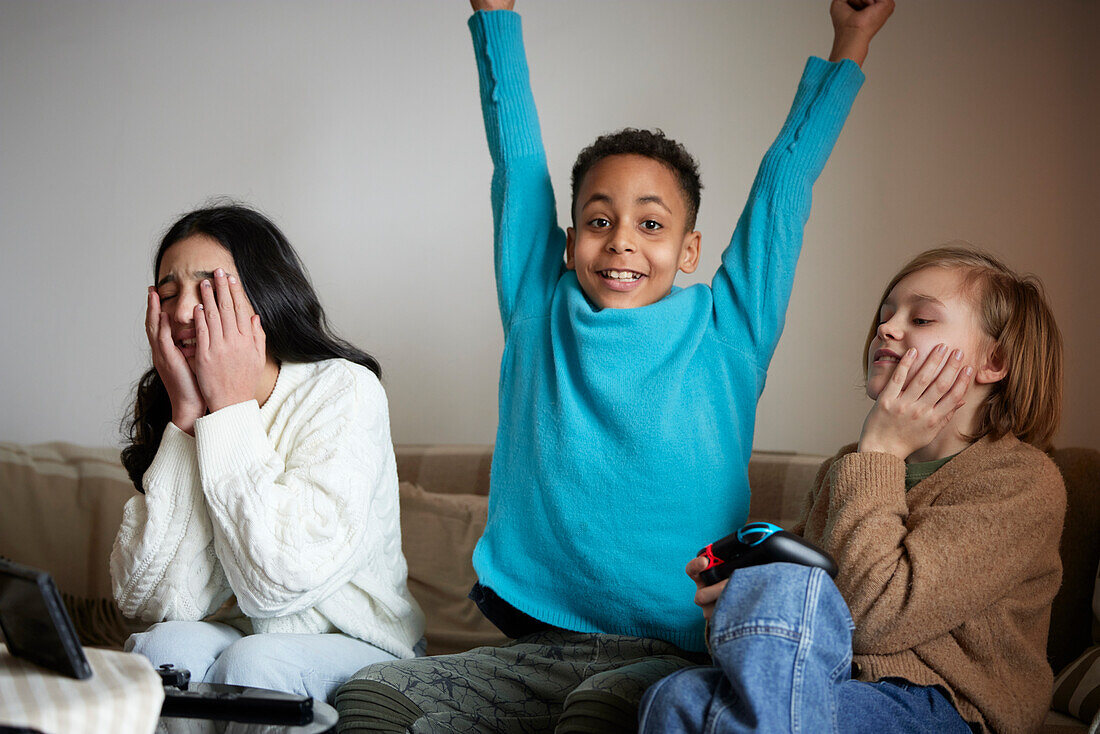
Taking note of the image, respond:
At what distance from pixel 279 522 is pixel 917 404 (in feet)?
2.30

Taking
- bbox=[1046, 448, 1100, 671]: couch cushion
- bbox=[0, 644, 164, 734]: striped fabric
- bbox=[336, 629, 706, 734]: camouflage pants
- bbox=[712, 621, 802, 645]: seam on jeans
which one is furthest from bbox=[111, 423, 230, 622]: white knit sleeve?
bbox=[1046, 448, 1100, 671]: couch cushion

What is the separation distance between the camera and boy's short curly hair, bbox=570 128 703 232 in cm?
123

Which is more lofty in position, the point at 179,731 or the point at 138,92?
the point at 138,92

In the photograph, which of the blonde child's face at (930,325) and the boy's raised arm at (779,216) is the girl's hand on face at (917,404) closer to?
the blonde child's face at (930,325)

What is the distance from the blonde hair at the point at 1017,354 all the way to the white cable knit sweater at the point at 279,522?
0.71m

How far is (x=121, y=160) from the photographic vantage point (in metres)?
1.98

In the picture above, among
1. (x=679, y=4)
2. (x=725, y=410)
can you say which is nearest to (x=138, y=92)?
(x=679, y=4)

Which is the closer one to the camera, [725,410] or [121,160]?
[725,410]

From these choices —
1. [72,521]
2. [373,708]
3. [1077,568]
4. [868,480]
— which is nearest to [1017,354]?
[868,480]

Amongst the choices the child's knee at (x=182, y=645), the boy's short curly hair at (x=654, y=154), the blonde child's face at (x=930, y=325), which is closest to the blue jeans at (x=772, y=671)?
the blonde child's face at (x=930, y=325)

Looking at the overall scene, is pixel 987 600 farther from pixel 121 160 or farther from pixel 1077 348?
pixel 121 160

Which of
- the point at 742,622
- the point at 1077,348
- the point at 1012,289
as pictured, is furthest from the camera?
the point at 1077,348

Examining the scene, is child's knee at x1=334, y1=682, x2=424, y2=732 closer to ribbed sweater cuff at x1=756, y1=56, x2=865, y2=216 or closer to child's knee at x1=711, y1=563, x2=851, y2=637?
child's knee at x1=711, y1=563, x2=851, y2=637

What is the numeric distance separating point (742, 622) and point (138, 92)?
68.7 inches
